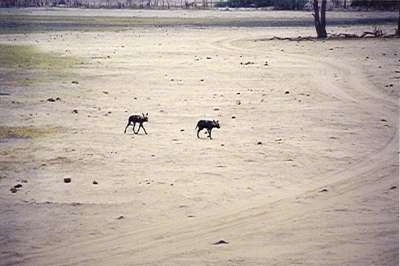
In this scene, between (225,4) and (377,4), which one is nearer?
(377,4)

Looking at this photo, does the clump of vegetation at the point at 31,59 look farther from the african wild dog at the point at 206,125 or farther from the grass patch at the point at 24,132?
the african wild dog at the point at 206,125

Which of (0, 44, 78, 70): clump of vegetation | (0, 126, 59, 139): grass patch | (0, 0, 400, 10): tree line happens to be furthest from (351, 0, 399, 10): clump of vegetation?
(0, 126, 59, 139): grass patch

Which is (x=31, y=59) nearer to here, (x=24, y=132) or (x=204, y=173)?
(x=24, y=132)

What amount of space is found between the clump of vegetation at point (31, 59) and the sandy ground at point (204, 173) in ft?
12.7

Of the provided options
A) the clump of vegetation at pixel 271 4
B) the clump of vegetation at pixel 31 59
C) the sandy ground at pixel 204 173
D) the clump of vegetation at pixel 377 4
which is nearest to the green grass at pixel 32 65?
the clump of vegetation at pixel 31 59

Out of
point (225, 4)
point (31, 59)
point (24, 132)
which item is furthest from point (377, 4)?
point (24, 132)

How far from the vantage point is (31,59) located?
86.1 ft

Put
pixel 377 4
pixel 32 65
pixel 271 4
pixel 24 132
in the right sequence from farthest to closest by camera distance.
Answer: pixel 271 4
pixel 377 4
pixel 32 65
pixel 24 132

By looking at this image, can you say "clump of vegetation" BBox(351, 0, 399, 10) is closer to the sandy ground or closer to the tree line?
Result: the tree line

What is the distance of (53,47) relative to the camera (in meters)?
32.1

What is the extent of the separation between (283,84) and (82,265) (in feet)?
Result: 43.7

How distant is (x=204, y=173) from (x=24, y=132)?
477cm

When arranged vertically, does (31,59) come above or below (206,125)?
above

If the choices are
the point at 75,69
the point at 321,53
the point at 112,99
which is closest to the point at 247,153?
the point at 112,99
